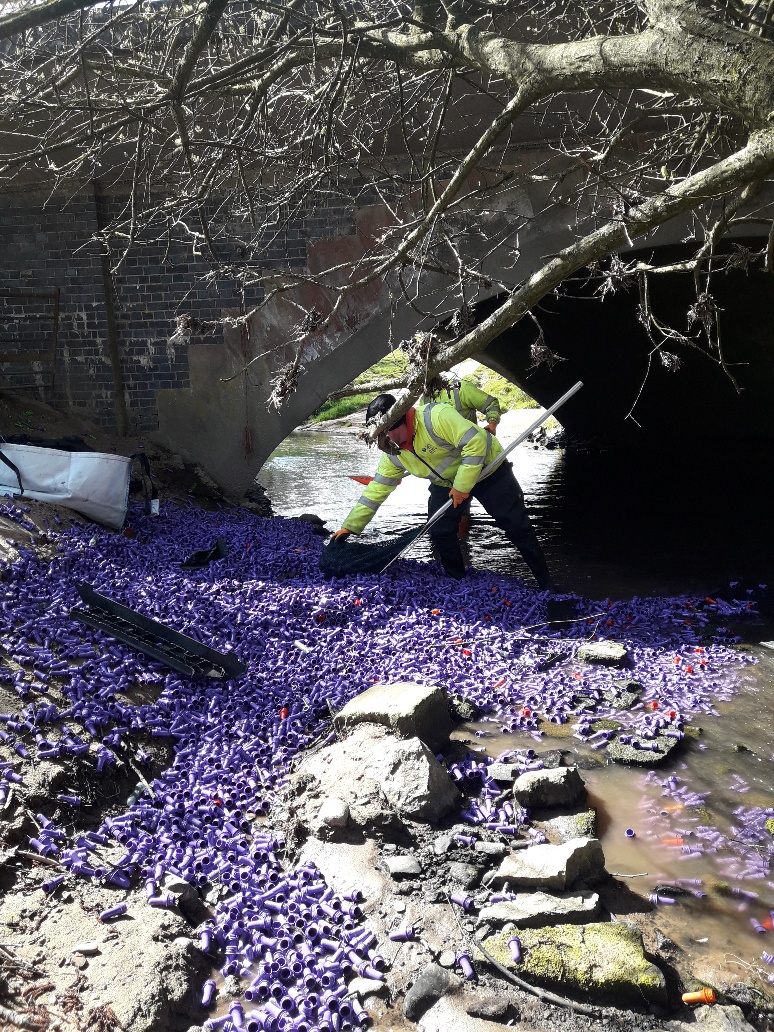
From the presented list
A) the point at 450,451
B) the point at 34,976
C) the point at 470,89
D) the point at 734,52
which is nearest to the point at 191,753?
the point at 34,976

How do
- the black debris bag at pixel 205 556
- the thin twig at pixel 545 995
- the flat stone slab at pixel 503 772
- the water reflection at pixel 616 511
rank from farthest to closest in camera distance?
1. the water reflection at pixel 616 511
2. the black debris bag at pixel 205 556
3. the flat stone slab at pixel 503 772
4. the thin twig at pixel 545 995

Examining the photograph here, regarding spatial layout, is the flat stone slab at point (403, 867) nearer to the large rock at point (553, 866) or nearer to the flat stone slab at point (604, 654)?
the large rock at point (553, 866)

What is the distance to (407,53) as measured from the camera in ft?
13.4

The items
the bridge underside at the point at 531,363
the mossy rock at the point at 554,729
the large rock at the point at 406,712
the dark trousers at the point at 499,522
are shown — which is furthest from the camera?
the bridge underside at the point at 531,363

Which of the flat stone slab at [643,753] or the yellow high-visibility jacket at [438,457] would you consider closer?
the flat stone slab at [643,753]

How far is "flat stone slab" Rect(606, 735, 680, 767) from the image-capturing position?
15.8 feet

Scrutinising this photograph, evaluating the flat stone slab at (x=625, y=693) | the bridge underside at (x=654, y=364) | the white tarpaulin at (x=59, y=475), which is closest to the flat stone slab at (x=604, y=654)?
the flat stone slab at (x=625, y=693)

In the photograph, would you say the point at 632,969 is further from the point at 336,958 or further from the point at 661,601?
the point at 661,601

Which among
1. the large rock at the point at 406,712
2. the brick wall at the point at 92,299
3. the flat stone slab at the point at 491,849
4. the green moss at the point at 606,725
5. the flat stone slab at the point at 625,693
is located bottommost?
the green moss at the point at 606,725

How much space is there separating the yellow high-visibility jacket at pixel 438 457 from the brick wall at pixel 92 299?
3.67m

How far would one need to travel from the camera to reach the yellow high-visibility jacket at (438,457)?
7.29 m

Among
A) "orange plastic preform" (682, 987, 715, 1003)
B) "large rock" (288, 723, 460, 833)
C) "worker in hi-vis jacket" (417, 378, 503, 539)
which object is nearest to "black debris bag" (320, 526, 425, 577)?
"worker in hi-vis jacket" (417, 378, 503, 539)

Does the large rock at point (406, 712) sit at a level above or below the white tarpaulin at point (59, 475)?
below

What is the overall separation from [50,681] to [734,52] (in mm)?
4719
